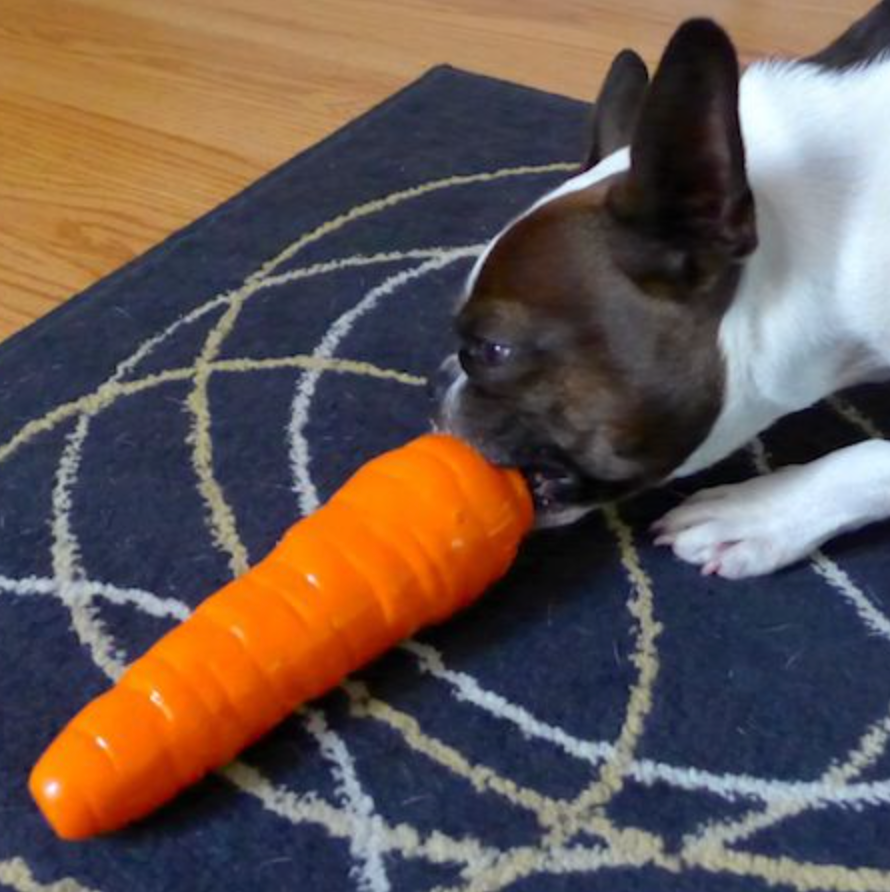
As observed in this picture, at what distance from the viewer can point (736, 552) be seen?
4.67 ft

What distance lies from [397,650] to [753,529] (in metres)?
0.39

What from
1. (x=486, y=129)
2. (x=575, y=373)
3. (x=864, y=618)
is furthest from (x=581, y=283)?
(x=486, y=129)

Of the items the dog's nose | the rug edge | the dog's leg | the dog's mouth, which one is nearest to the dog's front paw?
the dog's leg

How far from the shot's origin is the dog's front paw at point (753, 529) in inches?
55.8

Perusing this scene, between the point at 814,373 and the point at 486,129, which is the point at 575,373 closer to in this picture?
the point at 814,373

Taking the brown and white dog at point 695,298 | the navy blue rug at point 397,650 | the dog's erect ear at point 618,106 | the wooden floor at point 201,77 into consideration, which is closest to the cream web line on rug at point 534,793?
the navy blue rug at point 397,650

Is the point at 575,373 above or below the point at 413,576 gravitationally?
above

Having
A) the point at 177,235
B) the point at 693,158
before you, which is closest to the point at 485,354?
the point at 693,158

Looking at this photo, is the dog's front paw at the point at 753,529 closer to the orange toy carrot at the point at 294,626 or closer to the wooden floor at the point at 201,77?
the orange toy carrot at the point at 294,626

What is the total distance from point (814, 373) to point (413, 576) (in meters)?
0.43

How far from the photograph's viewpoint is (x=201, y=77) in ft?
8.05

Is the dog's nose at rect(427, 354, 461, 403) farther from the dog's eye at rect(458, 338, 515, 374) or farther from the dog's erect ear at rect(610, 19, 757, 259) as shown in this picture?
the dog's erect ear at rect(610, 19, 757, 259)

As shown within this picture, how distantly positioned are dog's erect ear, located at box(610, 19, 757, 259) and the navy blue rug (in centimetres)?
41

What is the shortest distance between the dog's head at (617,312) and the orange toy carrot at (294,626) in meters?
0.07
